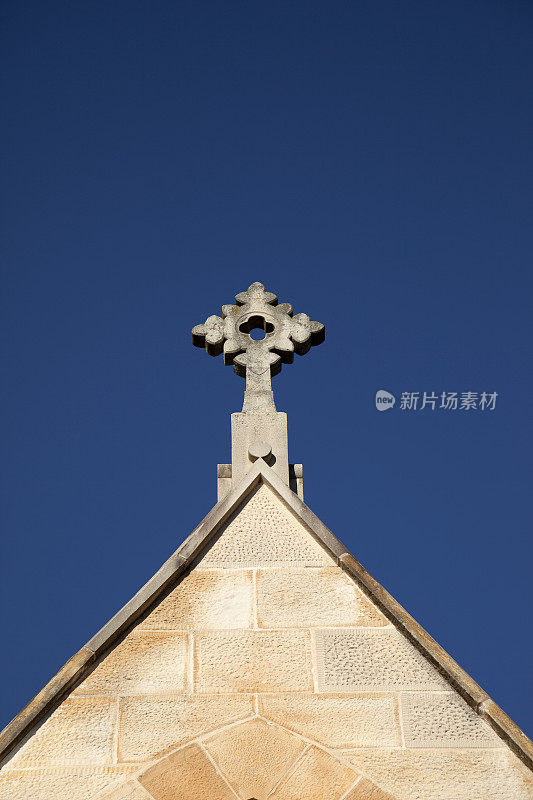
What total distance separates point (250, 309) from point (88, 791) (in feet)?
13.9

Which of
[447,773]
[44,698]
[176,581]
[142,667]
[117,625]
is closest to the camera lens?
[447,773]

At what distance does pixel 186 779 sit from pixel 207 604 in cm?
107

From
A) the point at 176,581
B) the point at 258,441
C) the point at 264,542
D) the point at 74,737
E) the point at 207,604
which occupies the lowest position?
the point at 74,737

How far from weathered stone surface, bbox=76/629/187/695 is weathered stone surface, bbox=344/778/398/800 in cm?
108

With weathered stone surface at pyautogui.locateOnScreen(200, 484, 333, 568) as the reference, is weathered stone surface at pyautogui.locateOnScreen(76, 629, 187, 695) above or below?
below

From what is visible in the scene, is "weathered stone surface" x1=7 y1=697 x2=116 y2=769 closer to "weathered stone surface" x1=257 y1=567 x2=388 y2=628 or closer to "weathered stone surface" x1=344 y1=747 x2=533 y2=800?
"weathered stone surface" x1=257 y1=567 x2=388 y2=628

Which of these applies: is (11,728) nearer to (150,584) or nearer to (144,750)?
(144,750)

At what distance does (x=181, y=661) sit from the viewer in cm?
548

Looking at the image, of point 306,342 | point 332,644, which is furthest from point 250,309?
point 332,644

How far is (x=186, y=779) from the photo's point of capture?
4.98m

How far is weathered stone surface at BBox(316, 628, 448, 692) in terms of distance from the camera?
5.39 m

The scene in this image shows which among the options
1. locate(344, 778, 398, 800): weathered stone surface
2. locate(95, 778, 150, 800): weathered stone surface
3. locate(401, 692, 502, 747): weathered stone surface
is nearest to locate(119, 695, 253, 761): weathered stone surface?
locate(95, 778, 150, 800): weathered stone surface

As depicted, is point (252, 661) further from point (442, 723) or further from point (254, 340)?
point (254, 340)

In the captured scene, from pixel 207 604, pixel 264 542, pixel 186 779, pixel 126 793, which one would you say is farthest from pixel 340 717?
pixel 264 542
